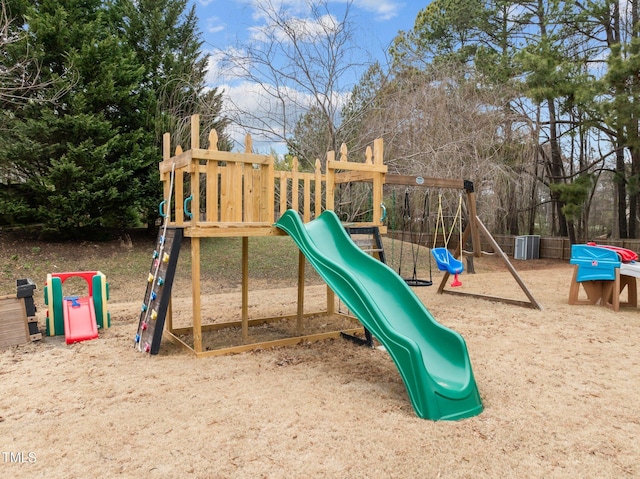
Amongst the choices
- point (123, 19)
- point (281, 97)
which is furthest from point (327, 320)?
point (123, 19)

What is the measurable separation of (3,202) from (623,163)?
62.1 feet

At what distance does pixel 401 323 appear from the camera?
3.84m

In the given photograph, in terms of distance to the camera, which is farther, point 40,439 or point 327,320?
point 327,320

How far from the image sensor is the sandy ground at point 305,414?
97.3 inches

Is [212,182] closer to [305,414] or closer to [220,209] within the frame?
[220,209]

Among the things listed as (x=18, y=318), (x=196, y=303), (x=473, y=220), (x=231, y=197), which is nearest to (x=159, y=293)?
(x=196, y=303)

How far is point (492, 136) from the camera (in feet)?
39.3

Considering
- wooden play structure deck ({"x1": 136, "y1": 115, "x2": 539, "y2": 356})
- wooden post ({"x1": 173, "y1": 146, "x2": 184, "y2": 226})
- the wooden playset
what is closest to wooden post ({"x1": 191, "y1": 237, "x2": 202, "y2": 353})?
wooden play structure deck ({"x1": 136, "y1": 115, "x2": 539, "y2": 356})

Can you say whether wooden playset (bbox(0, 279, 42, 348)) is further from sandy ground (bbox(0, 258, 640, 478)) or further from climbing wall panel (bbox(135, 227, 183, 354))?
climbing wall panel (bbox(135, 227, 183, 354))

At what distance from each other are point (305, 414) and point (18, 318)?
3.73m

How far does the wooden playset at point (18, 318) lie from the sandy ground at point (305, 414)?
6.2 inches

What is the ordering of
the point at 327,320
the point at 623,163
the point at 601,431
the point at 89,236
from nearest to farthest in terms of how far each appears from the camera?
the point at 601,431
the point at 327,320
the point at 89,236
the point at 623,163

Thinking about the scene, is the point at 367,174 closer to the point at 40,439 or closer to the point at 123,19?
the point at 40,439

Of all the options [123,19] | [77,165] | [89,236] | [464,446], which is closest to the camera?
[464,446]
